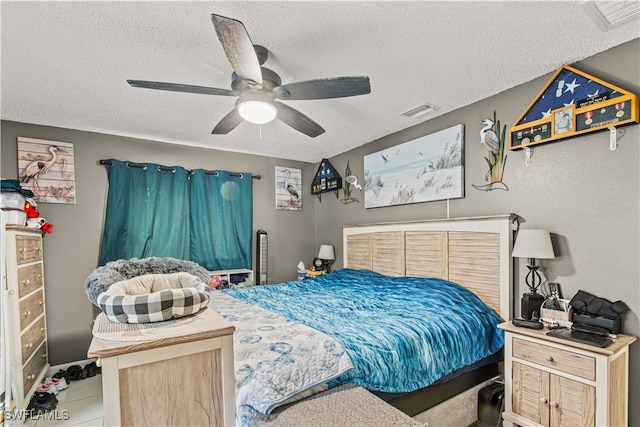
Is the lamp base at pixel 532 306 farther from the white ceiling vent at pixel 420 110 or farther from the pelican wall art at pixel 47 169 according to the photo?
the pelican wall art at pixel 47 169

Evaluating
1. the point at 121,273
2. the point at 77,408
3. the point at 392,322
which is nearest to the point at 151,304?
the point at 121,273

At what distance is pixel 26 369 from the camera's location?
2475 millimetres

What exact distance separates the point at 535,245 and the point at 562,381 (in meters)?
0.81

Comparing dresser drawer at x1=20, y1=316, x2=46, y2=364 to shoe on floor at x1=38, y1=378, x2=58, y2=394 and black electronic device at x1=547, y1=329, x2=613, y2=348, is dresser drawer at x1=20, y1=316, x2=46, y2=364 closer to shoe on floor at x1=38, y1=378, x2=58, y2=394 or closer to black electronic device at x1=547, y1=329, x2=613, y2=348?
shoe on floor at x1=38, y1=378, x2=58, y2=394

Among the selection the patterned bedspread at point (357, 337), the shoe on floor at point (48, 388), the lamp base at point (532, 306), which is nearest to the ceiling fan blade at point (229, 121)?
the patterned bedspread at point (357, 337)

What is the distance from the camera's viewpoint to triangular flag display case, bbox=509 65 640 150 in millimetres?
1949

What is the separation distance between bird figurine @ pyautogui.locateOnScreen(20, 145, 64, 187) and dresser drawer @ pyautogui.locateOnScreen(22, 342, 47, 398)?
158 cm

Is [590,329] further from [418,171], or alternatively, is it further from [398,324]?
[418,171]

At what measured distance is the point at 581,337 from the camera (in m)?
1.85

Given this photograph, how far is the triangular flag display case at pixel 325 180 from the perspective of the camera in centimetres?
450

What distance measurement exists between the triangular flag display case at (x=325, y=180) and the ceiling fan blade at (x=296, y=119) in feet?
6.26

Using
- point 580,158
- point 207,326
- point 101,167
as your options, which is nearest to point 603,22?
point 580,158

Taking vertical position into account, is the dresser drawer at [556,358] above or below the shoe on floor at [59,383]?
above

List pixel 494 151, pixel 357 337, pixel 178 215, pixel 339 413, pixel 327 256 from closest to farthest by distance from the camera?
pixel 339 413
pixel 357 337
pixel 494 151
pixel 178 215
pixel 327 256
